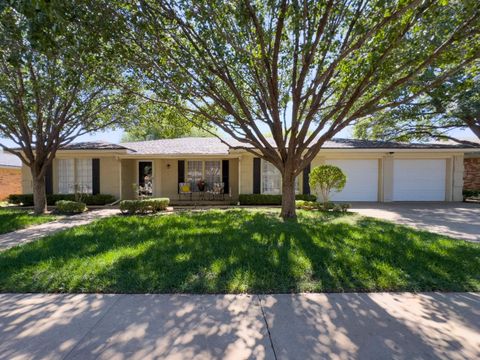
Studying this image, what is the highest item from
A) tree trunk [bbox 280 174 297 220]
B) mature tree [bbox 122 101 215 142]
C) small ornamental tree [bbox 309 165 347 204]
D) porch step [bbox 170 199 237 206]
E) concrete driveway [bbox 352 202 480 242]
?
mature tree [bbox 122 101 215 142]

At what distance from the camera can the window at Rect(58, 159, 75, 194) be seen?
1324cm

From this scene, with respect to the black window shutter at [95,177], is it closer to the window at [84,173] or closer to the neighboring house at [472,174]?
the window at [84,173]

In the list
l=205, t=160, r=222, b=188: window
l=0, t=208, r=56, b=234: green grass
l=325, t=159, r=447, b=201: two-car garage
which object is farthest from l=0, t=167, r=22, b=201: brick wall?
l=325, t=159, r=447, b=201: two-car garage

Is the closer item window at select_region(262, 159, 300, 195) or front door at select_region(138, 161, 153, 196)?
window at select_region(262, 159, 300, 195)

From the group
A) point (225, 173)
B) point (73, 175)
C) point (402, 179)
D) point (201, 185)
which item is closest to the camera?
point (73, 175)

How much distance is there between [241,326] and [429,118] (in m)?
17.7

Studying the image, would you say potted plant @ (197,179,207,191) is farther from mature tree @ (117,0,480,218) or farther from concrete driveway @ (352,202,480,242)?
concrete driveway @ (352,202,480,242)

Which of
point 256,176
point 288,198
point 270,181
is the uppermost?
point 256,176

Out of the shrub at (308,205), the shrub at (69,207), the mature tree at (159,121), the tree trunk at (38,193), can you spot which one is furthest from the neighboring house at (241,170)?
the shrub at (69,207)

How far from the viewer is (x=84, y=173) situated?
13.3 m

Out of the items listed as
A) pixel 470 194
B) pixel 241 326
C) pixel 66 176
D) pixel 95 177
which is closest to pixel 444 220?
pixel 241 326

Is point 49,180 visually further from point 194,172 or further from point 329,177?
point 329,177

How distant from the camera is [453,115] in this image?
14227mm

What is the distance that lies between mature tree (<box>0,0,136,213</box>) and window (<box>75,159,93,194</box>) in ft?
9.54
